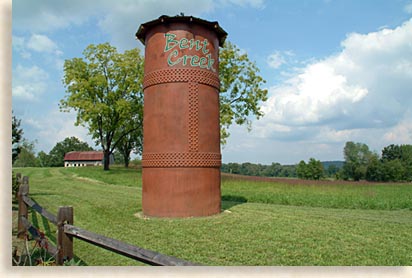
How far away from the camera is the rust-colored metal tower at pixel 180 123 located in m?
8.12

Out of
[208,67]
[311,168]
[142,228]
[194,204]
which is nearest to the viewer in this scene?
[142,228]

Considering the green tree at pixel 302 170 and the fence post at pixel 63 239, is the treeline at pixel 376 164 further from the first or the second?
the fence post at pixel 63 239

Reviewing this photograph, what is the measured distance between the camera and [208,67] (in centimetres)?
869

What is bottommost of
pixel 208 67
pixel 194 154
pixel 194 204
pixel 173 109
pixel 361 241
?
pixel 361 241

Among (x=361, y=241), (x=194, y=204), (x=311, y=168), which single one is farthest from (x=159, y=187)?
(x=311, y=168)

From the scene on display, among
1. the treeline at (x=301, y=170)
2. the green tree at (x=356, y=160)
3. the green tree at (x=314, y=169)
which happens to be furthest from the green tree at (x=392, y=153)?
the green tree at (x=314, y=169)

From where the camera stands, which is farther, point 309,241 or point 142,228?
point 142,228

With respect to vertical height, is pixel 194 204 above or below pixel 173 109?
below

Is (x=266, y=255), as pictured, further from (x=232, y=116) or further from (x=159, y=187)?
(x=232, y=116)

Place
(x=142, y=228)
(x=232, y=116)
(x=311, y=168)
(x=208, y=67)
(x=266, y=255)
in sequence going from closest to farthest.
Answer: (x=266, y=255) < (x=142, y=228) < (x=208, y=67) < (x=232, y=116) < (x=311, y=168)

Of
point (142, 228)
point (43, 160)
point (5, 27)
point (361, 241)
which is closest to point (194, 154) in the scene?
point (142, 228)

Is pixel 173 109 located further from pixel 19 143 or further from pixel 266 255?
pixel 19 143

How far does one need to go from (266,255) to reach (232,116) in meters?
19.2

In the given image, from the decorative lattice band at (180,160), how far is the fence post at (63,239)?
3697 mm
